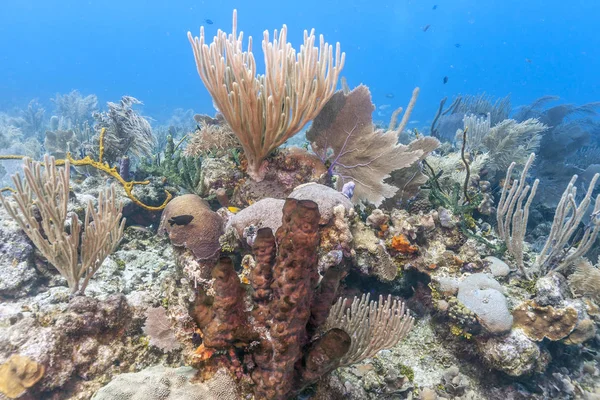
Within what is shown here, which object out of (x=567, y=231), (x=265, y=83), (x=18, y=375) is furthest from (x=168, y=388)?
(x=567, y=231)

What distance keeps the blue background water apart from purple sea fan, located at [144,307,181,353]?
2801 inches

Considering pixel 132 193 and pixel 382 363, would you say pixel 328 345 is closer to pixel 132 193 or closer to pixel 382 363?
pixel 382 363

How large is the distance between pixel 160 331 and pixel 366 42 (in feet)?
524

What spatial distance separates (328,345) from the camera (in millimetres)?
1713

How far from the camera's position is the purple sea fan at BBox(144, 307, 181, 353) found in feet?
8.83

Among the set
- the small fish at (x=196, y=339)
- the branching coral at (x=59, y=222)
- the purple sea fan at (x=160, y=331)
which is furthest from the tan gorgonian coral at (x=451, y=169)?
the branching coral at (x=59, y=222)

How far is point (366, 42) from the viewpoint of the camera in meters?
140

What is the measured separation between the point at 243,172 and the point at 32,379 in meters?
3.02

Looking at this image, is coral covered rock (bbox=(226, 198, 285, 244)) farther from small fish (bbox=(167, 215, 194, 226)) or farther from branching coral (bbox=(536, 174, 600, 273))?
branching coral (bbox=(536, 174, 600, 273))

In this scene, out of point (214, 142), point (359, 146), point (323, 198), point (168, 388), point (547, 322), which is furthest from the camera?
point (214, 142)

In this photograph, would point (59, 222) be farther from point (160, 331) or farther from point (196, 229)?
point (160, 331)

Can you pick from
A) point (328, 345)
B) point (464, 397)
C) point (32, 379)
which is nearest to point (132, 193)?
point (32, 379)

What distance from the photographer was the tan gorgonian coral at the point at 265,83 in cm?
341

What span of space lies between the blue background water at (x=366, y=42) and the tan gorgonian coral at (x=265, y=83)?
69.1m
